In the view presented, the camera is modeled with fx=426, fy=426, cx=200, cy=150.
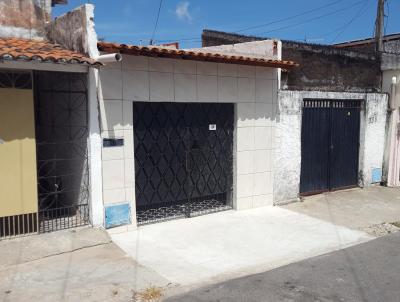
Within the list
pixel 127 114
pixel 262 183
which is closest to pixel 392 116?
pixel 262 183

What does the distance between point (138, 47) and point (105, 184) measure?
7.01 feet

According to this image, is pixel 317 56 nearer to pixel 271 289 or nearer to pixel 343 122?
pixel 343 122

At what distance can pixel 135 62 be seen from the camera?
671cm

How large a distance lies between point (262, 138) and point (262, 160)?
44 cm

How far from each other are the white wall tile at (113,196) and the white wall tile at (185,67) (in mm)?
2227

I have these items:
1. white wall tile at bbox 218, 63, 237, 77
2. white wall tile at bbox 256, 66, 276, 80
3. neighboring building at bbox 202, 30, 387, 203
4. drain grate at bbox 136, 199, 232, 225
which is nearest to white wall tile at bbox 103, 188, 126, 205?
drain grate at bbox 136, 199, 232, 225

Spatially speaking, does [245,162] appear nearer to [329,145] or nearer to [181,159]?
[181,159]

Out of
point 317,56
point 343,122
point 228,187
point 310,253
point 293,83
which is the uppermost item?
point 317,56

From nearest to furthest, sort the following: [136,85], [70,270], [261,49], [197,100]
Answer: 1. [70,270]
2. [136,85]
3. [197,100]
4. [261,49]

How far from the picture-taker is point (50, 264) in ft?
17.7

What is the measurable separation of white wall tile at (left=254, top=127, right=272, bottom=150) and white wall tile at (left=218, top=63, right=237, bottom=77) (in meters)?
1.21

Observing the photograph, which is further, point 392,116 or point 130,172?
point 392,116

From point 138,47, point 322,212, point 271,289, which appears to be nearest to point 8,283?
point 271,289

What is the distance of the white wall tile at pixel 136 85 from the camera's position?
6.66 metres
